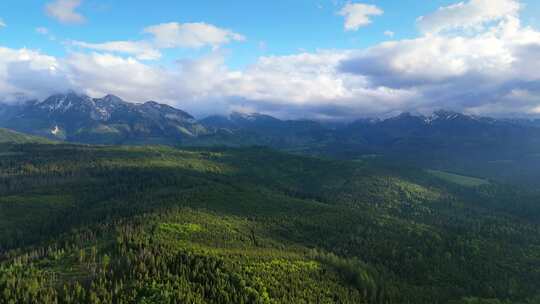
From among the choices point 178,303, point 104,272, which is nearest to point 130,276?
point 104,272

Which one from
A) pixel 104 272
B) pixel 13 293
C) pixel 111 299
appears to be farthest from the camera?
pixel 104 272

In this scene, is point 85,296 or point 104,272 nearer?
point 85,296

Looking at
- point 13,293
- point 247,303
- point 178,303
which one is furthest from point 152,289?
point 13,293

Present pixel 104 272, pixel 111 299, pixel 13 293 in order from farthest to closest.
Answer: pixel 104 272, pixel 13 293, pixel 111 299

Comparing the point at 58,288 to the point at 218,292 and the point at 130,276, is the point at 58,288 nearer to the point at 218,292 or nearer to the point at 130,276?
the point at 130,276

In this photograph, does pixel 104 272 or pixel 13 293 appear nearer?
pixel 13 293

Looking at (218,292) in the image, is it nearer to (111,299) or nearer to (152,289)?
(152,289)

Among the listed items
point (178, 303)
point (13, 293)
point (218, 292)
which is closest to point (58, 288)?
point (13, 293)
